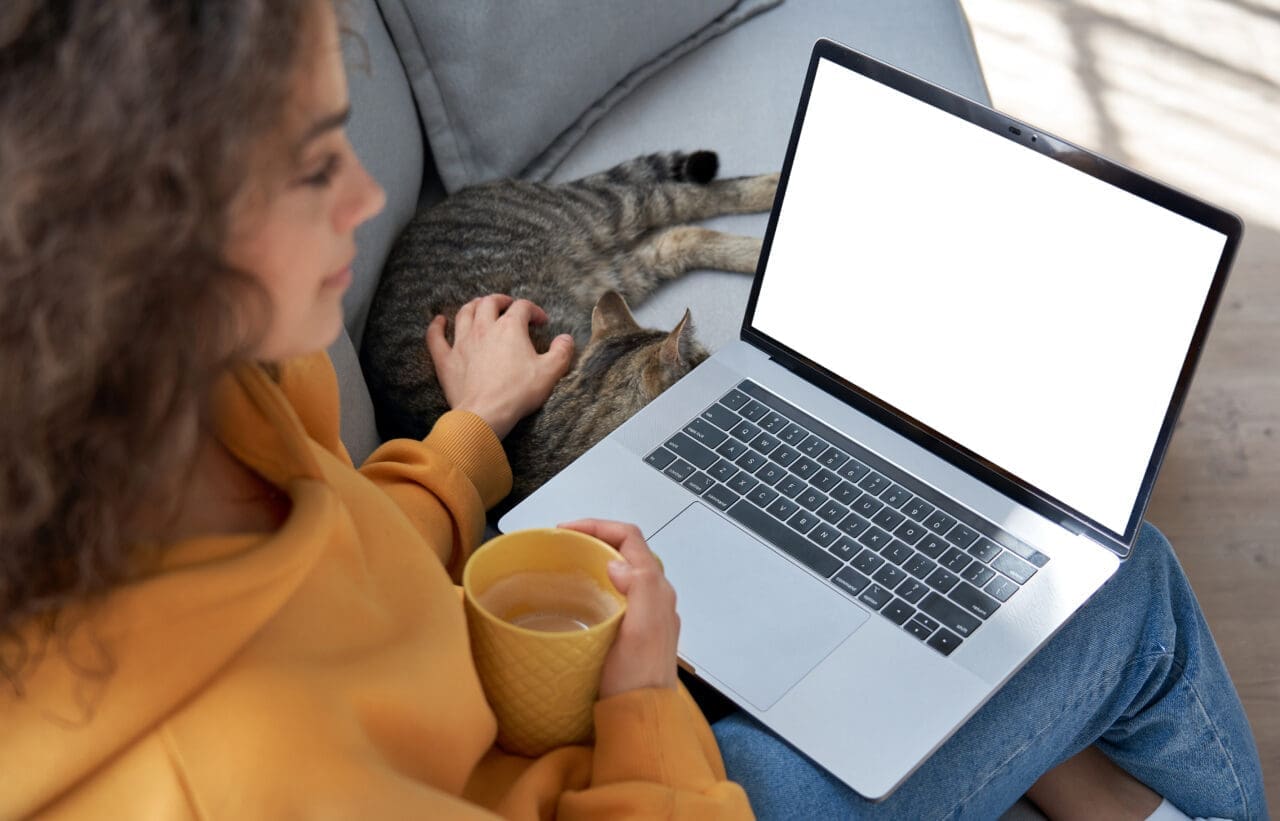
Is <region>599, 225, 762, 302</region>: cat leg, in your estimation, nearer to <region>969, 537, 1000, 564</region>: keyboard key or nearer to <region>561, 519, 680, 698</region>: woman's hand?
<region>969, 537, 1000, 564</region>: keyboard key

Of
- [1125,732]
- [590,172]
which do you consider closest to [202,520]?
[1125,732]

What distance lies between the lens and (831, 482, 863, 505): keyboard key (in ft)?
3.58

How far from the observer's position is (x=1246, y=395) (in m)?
1.96

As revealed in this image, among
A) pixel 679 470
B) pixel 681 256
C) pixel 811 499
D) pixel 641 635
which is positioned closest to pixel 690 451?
pixel 679 470

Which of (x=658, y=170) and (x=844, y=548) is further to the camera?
(x=658, y=170)

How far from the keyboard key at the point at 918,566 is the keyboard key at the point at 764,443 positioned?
0.18 m

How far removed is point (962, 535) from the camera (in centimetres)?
105

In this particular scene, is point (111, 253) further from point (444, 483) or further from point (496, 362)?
point (496, 362)

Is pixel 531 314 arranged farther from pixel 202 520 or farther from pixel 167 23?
pixel 167 23

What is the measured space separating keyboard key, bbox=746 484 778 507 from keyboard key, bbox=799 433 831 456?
6cm

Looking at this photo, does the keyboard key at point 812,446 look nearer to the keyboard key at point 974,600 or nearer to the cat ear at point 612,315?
the keyboard key at point 974,600

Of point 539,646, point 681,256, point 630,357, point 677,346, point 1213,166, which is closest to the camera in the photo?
point 539,646

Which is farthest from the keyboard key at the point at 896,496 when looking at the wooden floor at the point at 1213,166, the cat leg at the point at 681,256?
the wooden floor at the point at 1213,166

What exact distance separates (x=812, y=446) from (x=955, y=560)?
0.18 meters
